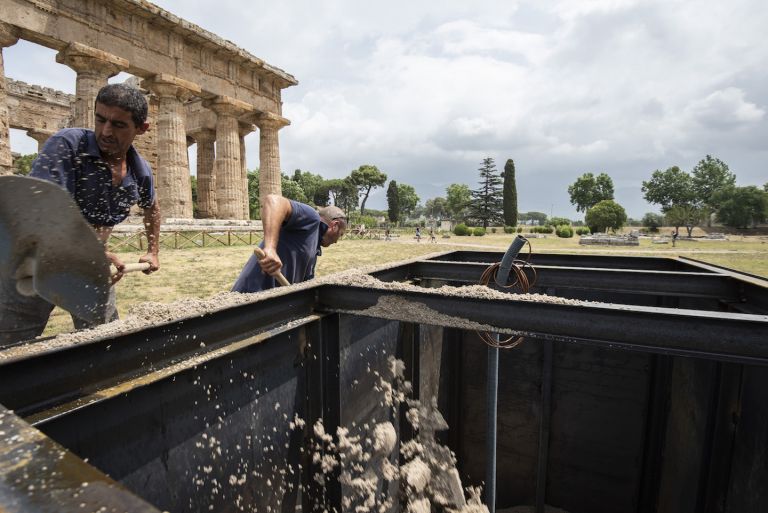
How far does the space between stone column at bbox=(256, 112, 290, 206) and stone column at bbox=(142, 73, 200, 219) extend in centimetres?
563

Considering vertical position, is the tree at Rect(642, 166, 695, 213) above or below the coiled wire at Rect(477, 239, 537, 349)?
above

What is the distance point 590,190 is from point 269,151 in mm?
67590

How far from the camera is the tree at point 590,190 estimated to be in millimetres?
70562

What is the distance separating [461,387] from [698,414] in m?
1.95

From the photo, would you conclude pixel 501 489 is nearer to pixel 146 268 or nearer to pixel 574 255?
pixel 574 255

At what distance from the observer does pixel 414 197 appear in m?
82.9

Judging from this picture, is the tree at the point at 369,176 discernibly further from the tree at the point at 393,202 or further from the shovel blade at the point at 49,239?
the shovel blade at the point at 49,239

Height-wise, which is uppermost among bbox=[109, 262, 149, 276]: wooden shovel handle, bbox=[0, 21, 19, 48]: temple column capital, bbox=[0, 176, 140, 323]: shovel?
bbox=[0, 21, 19, 48]: temple column capital

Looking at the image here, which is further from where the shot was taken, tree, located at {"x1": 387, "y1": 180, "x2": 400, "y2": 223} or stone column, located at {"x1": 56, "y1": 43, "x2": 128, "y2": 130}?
tree, located at {"x1": 387, "y1": 180, "x2": 400, "y2": 223}

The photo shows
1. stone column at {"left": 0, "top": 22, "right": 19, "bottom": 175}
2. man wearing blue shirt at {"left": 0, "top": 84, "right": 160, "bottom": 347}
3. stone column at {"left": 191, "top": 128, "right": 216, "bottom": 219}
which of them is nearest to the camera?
man wearing blue shirt at {"left": 0, "top": 84, "right": 160, "bottom": 347}

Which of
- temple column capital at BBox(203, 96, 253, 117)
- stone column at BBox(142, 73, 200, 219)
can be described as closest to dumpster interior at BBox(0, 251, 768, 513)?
stone column at BBox(142, 73, 200, 219)

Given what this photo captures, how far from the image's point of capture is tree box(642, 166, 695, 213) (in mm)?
62906

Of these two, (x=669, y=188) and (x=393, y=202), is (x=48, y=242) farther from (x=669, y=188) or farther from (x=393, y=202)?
(x=669, y=188)

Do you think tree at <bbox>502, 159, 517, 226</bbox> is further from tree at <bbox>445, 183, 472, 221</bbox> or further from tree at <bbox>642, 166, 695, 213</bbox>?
tree at <bbox>642, 166, 695, 213</bbox>
